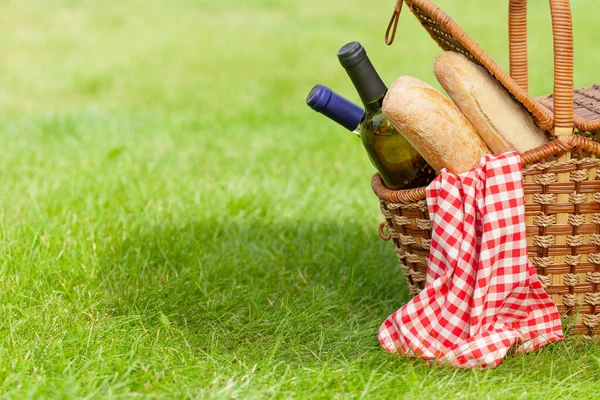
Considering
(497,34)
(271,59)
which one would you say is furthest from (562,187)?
(497,34)

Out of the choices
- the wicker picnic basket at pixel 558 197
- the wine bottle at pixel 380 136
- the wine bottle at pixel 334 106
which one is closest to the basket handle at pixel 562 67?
the wicker picnic basket at pixel 558 197

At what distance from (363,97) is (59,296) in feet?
3.99

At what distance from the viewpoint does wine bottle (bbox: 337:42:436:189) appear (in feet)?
6.96

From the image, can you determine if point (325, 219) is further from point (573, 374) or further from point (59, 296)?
point (573, 374)

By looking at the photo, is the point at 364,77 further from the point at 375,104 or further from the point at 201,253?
the point at 201,253

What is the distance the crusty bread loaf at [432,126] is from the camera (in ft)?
6.61

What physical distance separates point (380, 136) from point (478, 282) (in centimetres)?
53

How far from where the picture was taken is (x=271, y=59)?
25.9 ft

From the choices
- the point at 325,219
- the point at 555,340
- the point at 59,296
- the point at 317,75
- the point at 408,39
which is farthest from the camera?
the point at 408,39

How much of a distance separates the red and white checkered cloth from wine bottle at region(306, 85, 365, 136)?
0.37 metres

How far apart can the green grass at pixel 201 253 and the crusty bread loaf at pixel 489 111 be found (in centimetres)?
64

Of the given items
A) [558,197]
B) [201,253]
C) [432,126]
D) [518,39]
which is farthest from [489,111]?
[201,253]

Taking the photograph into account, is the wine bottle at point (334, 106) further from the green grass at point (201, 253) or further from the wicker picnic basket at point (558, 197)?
the green grass at point (201, 253)

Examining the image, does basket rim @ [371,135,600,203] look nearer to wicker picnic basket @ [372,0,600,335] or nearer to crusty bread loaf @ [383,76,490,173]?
wicker picnic basket @ [372,0,600,335]
